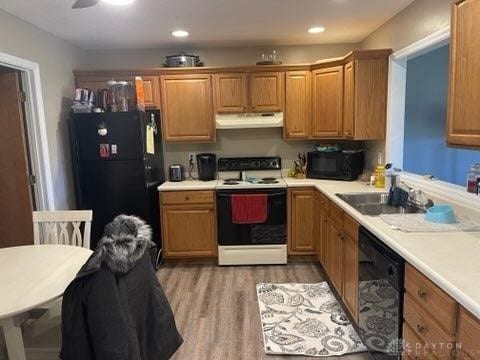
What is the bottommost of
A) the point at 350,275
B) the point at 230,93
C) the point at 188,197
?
the point at 350,275

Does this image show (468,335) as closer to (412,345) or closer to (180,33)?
(412,345)

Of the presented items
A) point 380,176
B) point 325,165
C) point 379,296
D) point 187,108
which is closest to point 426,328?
point 379,296

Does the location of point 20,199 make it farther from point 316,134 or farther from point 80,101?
point 316,134

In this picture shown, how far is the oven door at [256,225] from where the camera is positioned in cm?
346

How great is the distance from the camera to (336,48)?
3.88m

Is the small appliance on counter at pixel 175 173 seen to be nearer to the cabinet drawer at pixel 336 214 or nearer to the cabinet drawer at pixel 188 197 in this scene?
the cabinet drawer at pixel 188 197

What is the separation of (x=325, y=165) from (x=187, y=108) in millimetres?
1635

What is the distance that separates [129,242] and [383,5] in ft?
8.64

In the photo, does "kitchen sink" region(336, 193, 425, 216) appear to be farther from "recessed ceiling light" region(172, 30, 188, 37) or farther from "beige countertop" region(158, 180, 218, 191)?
"recessed ceiling light" region(172, 30, 188, 37)

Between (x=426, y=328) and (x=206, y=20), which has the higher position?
(x=206, y=20)

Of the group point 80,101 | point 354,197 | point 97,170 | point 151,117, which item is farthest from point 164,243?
point 354,197

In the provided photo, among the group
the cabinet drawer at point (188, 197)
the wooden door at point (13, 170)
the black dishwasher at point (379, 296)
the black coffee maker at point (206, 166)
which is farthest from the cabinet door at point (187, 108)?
the black dishwasher at point (379, 296)

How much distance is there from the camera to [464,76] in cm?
150

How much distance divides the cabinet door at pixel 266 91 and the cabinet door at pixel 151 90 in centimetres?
103
